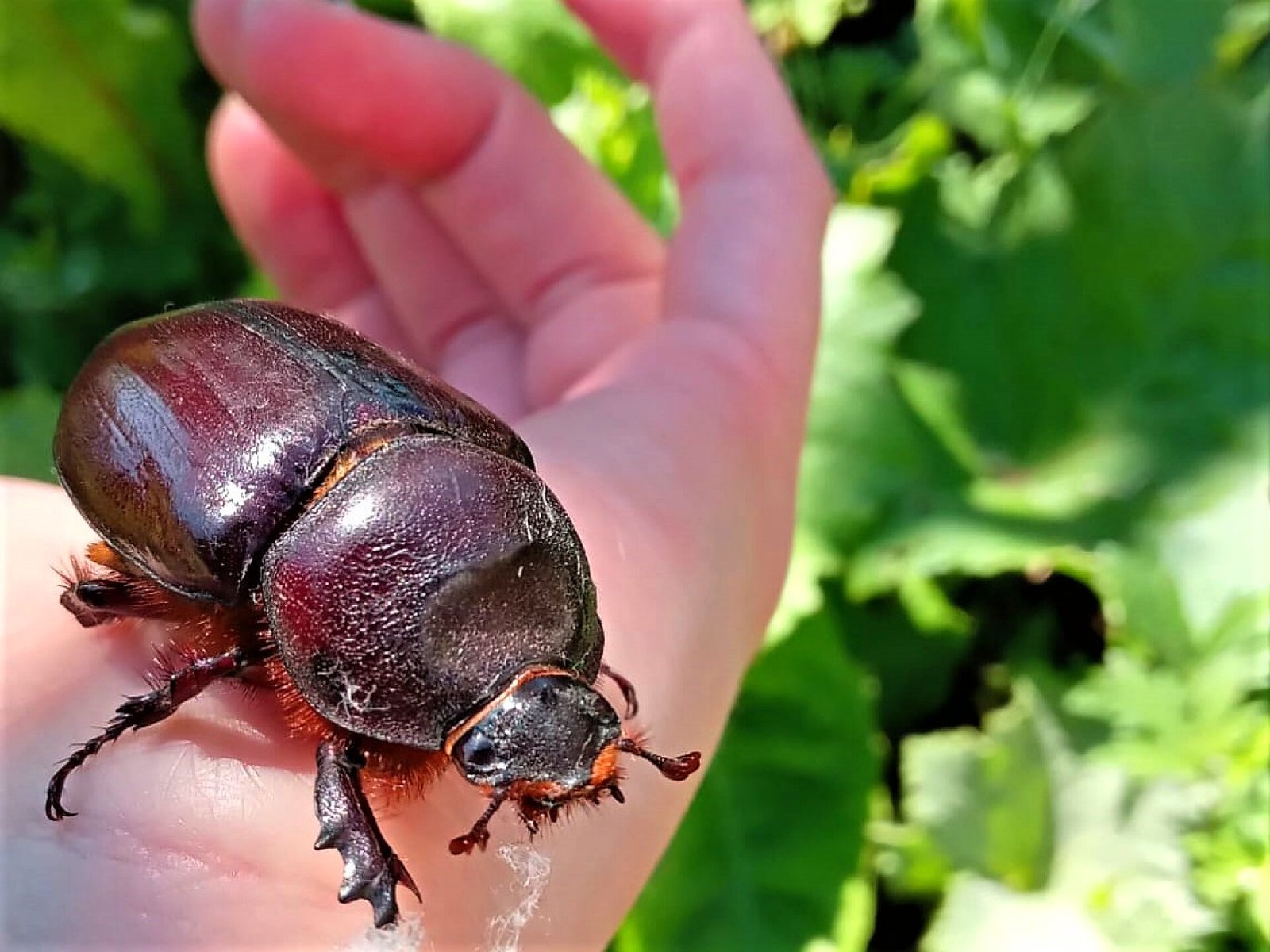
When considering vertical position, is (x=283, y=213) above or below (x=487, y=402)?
above

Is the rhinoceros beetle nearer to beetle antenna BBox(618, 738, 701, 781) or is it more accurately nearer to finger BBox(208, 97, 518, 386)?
beetle antenna BBox(618, 738, 701, 781)

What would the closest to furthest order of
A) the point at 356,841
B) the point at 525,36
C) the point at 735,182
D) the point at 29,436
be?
1. the point at 356,841
2. the point at 735,182
3. the point at 29,436
4. the point at 525,36

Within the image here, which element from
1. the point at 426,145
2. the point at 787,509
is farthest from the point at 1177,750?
the point at 426,145

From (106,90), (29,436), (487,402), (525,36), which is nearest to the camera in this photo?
(487,402)

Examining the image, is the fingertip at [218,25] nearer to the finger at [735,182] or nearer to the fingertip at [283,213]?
the fingertip at [283,213]

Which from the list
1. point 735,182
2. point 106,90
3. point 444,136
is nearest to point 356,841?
point 735,182

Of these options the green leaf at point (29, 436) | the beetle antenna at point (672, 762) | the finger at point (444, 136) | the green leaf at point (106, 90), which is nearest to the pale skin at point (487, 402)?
the finger at point (444, 136)

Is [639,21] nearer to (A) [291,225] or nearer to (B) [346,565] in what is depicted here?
(A) [291,225]

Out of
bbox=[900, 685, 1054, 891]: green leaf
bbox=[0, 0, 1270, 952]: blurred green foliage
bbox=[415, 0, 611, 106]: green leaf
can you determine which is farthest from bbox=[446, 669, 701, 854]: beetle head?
bbox=[415, 0, 611, 106]: green leaf
